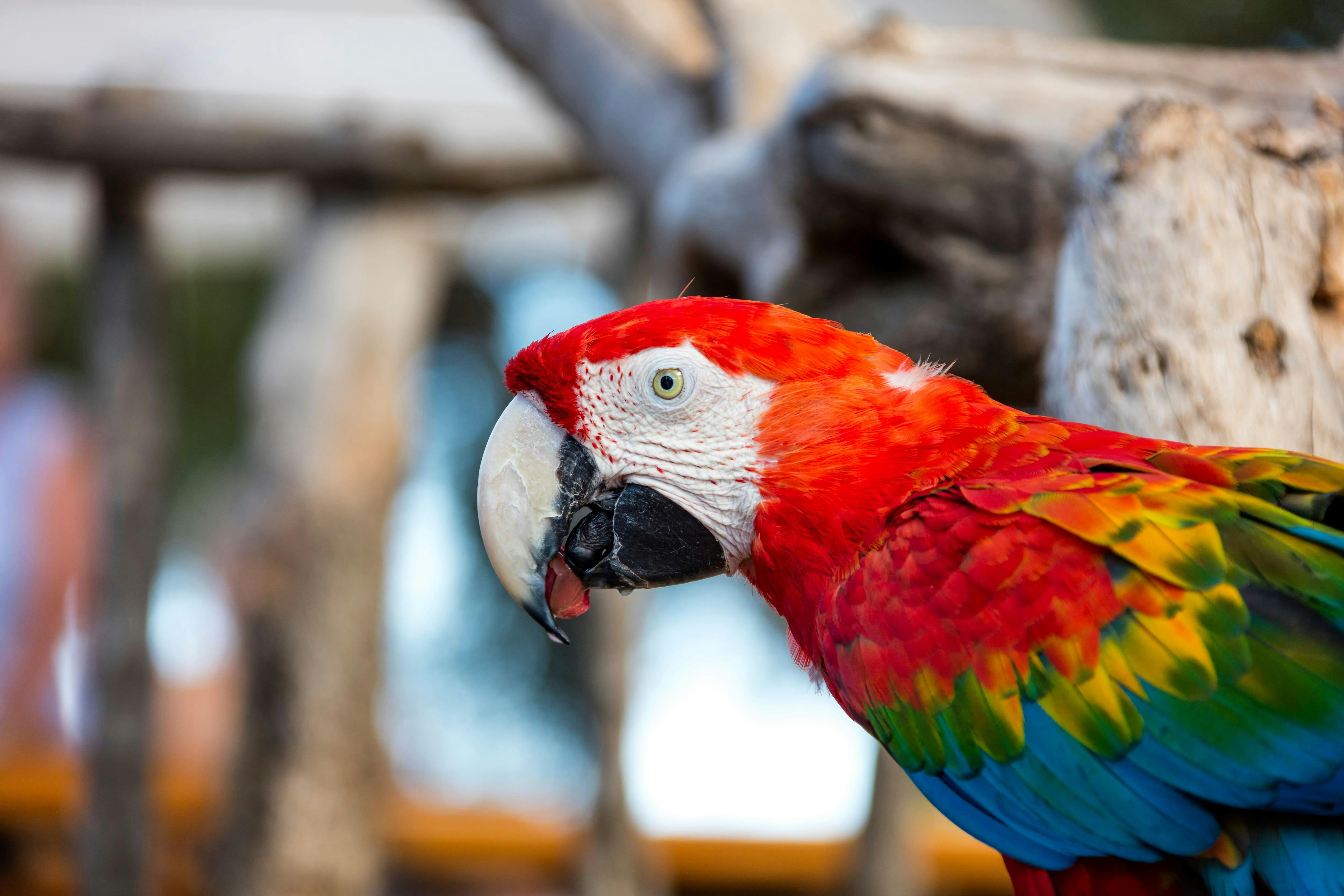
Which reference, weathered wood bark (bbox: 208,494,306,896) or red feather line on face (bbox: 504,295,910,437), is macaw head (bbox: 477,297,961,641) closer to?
red feather line on face (bbox: 504,295,910,437)

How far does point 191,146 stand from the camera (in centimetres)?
237

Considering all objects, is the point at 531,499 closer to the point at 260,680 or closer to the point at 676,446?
the point at 676,446

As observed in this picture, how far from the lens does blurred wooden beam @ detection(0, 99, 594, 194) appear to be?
92.2 inches

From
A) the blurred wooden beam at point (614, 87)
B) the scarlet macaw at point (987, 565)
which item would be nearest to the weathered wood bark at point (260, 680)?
the blurred wooden beam at point (614, 87)

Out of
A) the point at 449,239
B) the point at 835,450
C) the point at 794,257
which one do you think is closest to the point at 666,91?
the point at 794,257

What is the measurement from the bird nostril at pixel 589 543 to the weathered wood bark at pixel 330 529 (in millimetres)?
1600

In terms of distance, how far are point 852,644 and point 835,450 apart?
0.16 metres

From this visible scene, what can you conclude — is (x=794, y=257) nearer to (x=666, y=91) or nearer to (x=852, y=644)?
(x=666, y=91)

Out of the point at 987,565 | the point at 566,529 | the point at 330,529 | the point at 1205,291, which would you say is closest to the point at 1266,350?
the point at 1205,291

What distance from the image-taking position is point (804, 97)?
1306 mm

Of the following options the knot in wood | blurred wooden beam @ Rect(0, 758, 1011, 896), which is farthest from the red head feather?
blurred wooden beam @ Rect(0, 758, 1011, 896)

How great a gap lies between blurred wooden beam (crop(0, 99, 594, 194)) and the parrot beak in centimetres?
177

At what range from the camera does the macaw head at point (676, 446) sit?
850mm

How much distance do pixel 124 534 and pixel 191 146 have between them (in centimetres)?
96
